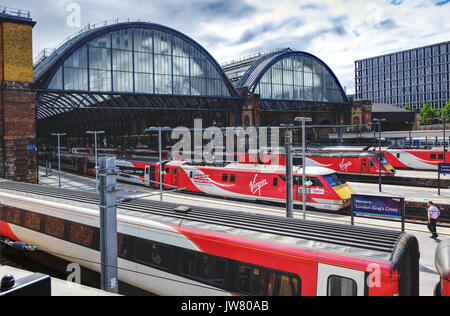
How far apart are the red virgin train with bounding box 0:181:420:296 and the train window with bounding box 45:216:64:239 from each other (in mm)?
68

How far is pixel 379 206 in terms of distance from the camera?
1492 centimetres

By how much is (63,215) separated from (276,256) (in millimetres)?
8607

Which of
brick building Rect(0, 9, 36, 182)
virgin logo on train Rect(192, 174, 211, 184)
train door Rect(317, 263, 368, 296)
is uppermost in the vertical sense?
brick building Rect(0, 9, 36, 182)

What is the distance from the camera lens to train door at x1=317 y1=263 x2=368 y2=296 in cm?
695

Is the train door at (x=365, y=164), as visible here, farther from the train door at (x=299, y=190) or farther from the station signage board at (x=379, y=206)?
the station signage board at (x=379, y=206)

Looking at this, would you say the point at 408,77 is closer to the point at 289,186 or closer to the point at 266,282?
the point at 289,186

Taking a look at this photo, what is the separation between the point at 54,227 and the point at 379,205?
518 inches

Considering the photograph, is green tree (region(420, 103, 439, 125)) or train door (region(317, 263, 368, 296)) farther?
green tree (region(420, 103, 439, 125))

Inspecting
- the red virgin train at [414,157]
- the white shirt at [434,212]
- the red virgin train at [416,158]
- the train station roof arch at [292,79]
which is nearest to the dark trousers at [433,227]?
the white shirt at [434,212]

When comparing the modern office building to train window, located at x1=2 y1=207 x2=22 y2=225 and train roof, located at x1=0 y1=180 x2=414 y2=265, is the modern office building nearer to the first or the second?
train roof, located at x1=0 y1=180 x2=414 y2=265

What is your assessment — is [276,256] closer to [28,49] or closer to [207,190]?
[207,190]

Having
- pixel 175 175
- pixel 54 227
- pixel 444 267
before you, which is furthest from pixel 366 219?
pixel 54 227

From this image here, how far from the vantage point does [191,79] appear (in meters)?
45.2

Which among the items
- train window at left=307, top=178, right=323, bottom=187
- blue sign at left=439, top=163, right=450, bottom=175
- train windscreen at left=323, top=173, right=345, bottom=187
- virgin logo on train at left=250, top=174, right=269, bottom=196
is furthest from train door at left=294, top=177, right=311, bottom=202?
blue sign at left=439, top=163, right=450, bottom=175
